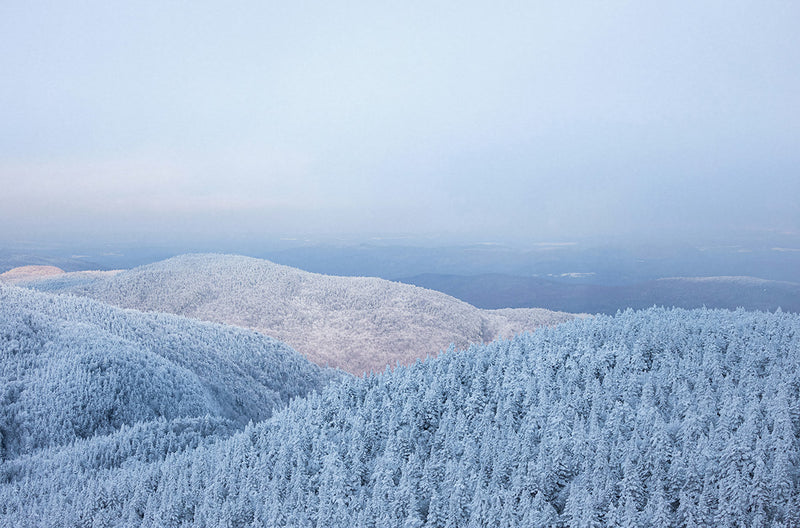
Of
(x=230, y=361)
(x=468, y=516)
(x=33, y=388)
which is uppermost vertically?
(x=468, y=516)

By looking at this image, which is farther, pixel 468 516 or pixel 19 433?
pixel 19 433

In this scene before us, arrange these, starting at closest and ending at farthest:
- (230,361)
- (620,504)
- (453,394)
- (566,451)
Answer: (620,504) < (566,451) < (453,394) < (230,361)

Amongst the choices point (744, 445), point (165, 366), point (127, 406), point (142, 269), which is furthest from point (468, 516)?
point (142, 269)

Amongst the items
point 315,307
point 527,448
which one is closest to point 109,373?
point 527,448

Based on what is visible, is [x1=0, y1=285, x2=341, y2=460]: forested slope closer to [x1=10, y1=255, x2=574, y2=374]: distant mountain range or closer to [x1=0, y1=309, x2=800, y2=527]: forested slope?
[x1=0, y1=309, x2=800, y2=527]: forested slope

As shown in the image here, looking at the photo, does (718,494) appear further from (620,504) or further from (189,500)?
(189,500)

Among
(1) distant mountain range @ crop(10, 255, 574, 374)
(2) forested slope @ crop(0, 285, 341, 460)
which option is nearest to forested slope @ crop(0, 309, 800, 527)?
(2) forested slope @ crop(0, 285, 341, 460)

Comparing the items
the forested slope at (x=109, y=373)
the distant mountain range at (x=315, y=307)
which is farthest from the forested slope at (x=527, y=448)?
the distant mountain range at (x=315, y=307)

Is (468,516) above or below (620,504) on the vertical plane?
below
